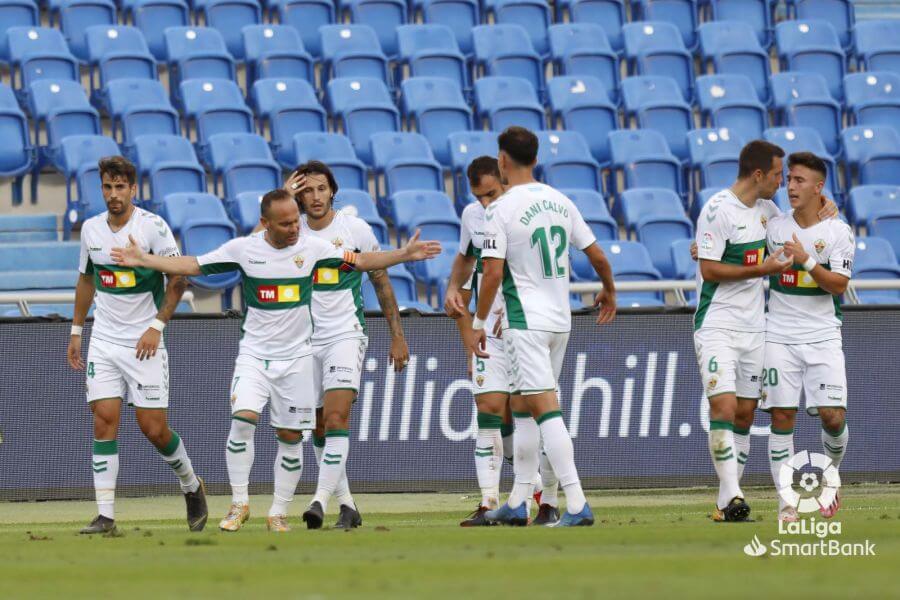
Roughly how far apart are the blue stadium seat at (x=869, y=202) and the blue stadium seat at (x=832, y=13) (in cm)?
416

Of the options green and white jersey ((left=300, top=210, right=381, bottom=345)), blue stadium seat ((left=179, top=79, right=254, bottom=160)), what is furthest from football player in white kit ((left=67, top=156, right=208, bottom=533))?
blue stadium seat ((left=179, top=79, right=254, bottom=160))

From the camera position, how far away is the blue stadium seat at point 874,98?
20766 mm

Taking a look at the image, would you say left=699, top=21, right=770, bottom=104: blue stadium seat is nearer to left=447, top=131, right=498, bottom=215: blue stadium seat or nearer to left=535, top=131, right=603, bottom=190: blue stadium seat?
left=535, top=131, right=603, bottom=190: blue stadium seat

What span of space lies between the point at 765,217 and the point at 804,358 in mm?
993

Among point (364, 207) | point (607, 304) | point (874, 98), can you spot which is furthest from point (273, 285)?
point (874, 98)

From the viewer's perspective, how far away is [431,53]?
65.1 feet

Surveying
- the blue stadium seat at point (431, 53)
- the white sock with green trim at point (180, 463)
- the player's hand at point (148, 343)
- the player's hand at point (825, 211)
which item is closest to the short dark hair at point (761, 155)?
the player's hand at point (825, 211)

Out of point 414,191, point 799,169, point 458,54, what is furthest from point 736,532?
point 458,54

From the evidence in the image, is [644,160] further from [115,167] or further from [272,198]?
[272,198]

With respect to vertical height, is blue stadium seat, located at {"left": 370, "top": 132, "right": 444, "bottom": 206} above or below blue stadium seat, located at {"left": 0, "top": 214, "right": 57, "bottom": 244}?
above

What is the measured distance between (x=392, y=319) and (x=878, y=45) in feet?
44.3

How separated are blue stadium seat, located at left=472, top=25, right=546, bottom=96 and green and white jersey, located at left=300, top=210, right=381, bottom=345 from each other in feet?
32.8

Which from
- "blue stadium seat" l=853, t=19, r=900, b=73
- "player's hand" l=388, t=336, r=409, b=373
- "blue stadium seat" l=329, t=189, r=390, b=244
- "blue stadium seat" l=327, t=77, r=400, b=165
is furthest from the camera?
"blue stadium seat" l=853, t=19, r=900, b=73

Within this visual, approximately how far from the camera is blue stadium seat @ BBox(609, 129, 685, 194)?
18812 millimetres
